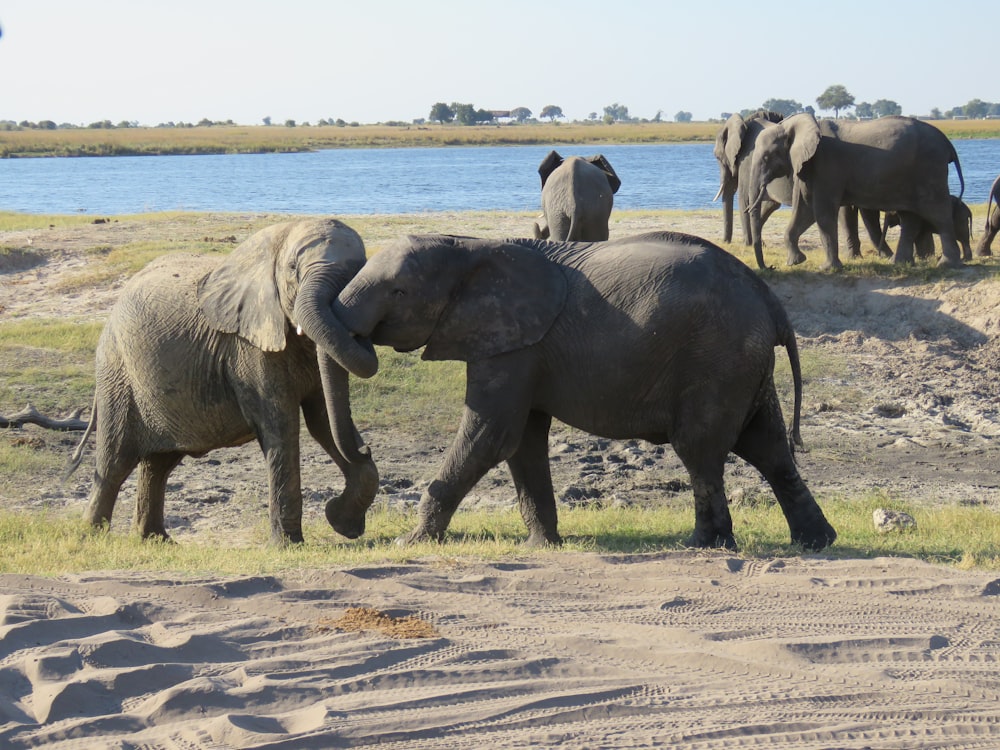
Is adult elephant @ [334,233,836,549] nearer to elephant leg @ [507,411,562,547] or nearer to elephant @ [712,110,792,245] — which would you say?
elephant leg @ [507,411,562,547]

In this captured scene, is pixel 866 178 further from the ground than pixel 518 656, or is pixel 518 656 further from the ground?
pixel 866 178

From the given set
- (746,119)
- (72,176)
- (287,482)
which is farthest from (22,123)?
(287,482)

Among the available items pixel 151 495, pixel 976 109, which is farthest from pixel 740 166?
pixel 976 109

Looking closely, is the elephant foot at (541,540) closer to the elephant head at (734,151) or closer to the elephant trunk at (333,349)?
the elephant trunk at (333,349)

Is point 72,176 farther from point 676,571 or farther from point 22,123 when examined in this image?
point 22,123

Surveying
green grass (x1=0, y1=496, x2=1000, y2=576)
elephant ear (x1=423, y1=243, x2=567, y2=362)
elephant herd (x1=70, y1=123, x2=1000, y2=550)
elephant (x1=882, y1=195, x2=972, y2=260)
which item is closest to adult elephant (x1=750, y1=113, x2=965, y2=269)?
elephant (x1=882, y1=195, x2=972, y2=260)

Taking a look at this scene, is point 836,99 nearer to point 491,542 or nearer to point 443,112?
point 443,112

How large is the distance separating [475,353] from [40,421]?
5.71 meters

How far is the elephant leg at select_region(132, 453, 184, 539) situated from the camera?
366 inches

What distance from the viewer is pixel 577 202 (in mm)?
14562

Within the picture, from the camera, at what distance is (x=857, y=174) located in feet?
53.7

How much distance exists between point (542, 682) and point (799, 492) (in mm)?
3350

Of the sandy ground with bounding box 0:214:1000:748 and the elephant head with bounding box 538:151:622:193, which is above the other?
the elephant head with bounding box 538:151:622:193

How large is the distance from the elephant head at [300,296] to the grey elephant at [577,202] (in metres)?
6.38
